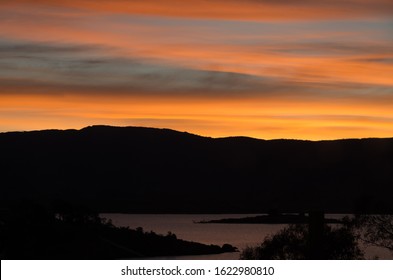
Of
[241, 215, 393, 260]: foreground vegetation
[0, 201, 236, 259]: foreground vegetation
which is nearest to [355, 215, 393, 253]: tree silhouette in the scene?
[241, 215, 393, 260]: foreground vegetation

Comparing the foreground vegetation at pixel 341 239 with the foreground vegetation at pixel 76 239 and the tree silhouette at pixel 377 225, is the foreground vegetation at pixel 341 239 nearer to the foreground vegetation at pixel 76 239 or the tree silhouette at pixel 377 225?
the tree silhouette at pixel 377 225

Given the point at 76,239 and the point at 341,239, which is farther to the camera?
the point at 76,239

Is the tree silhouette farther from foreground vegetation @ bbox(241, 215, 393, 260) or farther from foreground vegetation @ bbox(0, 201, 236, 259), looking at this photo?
foreground vegetation @ bbox(0, 201, 236, 259)

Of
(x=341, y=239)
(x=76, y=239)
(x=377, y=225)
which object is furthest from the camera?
(x=76, y=239)

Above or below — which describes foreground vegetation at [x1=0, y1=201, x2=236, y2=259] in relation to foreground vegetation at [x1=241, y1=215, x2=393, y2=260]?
above

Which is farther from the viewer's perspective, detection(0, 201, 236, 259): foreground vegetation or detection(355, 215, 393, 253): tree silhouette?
detection(0, 201, 236, 259): foreground vegetation

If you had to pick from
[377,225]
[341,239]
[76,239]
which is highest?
[76,239]

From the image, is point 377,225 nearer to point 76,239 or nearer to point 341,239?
point 341,239

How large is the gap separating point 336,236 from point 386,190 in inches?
5557

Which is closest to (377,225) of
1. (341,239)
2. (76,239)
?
(341,239)

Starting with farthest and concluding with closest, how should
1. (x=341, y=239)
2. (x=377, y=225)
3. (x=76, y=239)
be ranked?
(x=76, y=239), (x=341, y=239), (x=377, y=225)
